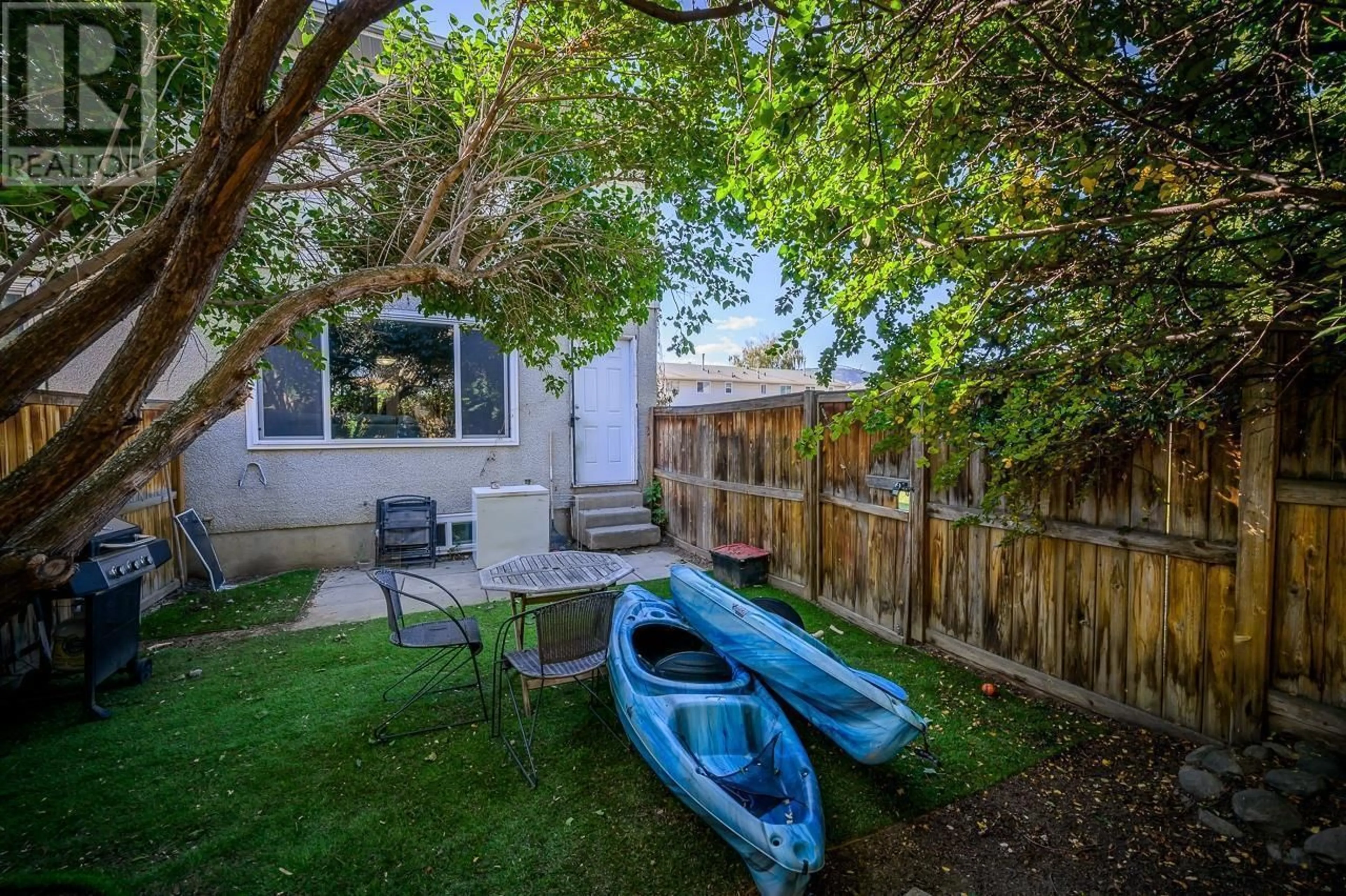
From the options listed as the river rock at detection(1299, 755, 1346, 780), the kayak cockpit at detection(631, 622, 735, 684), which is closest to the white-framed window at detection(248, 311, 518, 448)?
→ the kayak cockpit at detection(631, 622, 735, 684)

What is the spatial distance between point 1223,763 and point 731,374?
3147 cm

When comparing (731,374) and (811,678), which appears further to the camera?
(731,374)

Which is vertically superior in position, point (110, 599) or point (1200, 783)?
point (110, 599)

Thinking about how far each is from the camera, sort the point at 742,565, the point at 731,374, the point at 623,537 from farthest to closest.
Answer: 1. the point at 731,374
2. the point at 623,537
3. the point at 742,565

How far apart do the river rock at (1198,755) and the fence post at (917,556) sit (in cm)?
192

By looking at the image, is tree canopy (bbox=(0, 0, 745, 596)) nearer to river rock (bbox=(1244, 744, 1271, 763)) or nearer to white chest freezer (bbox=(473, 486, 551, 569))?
white chest freezer (bbox=(473, 486, 551, 569))

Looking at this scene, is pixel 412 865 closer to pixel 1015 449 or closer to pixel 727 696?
pixel 727 696

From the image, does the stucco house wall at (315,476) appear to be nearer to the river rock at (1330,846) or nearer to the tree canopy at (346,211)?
the tree canopy at (346,211)

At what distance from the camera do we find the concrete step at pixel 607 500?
9008 mm

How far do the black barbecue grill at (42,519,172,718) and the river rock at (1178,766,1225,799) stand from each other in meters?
6.47

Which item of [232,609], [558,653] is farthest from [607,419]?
[558,653]

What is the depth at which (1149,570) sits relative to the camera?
11.0ft

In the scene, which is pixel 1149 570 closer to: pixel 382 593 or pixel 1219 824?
pixel 1219 824

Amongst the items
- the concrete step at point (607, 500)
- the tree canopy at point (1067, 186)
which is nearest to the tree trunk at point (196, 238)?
the tree canopy at point (1067, 186)
